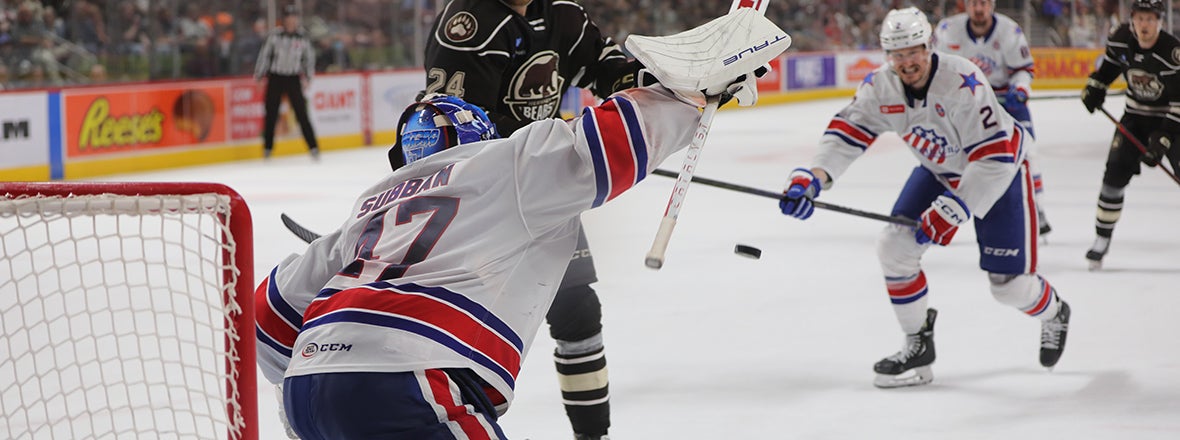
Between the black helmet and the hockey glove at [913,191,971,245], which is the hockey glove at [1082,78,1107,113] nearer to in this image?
the black helmet

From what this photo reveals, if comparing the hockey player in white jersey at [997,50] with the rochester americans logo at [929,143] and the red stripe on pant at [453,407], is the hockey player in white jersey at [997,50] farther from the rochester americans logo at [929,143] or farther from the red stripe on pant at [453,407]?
the red stripe on pant at [453,407]

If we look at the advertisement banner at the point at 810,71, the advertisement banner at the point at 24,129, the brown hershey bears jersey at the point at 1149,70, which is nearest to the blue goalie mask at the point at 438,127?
the brown hershey bears jersey at the point at 1149,70

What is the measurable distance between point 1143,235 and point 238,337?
18.3 ft

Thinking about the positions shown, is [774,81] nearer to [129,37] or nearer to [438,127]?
[129,37]

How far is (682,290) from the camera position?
5.21 m

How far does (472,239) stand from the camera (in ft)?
5.65

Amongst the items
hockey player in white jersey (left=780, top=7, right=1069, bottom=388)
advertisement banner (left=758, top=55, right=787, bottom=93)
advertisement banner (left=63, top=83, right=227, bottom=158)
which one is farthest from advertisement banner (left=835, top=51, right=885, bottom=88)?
hockey player in white jersey (left=780, top=7, right=1069, bottom=388)

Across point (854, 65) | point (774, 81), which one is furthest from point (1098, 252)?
point (854, 65)

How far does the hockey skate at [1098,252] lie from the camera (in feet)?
18.4

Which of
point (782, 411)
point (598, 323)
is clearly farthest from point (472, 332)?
point (782, 411)

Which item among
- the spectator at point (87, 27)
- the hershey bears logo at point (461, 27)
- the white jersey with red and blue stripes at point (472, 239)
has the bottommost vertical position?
the spectator at point (87, 27)

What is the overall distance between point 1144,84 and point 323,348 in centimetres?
483

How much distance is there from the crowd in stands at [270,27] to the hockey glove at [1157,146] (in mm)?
6967

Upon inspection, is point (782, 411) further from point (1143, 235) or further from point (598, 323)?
point (1143, 235)
